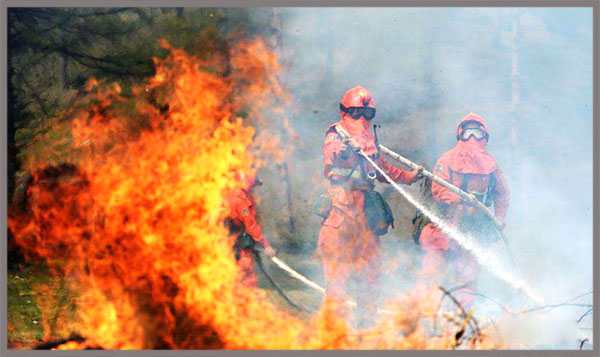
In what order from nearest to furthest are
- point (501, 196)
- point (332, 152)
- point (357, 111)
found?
→ point (332, 152), point (357, 111), point (501, 196)

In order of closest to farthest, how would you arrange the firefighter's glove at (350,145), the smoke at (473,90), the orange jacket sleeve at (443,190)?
1. the firefighter's glove at (350,145)
2. the orange jacket sleeve at (443,190)
3. the smoke at (473,90)

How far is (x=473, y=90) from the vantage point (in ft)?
39.5

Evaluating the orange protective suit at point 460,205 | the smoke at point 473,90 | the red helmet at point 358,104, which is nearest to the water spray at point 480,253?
the orange protective suit at point 460,205

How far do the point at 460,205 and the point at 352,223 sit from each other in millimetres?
1382

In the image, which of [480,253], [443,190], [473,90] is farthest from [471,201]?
[473,90]

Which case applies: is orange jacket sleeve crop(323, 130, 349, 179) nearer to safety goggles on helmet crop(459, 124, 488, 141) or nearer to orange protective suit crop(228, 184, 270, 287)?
orange protective suit crop(228, 184, 270, 287)

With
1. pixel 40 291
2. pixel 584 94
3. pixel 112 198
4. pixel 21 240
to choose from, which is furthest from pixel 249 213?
pixel 584 94

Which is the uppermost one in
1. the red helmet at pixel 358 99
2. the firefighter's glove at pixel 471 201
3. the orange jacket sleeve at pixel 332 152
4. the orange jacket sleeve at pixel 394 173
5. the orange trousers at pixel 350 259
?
the red helmet at pixel 358 99

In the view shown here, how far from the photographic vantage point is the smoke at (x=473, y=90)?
1178 cm

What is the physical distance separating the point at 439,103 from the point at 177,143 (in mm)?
3955

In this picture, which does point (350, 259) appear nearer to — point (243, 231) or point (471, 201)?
point (243, 231)

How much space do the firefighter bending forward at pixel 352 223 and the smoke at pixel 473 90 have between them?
131 cm

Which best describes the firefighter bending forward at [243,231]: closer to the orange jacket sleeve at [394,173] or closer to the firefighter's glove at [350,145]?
the firefighter's glove at [350,145]

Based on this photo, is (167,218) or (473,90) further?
(473,90)
